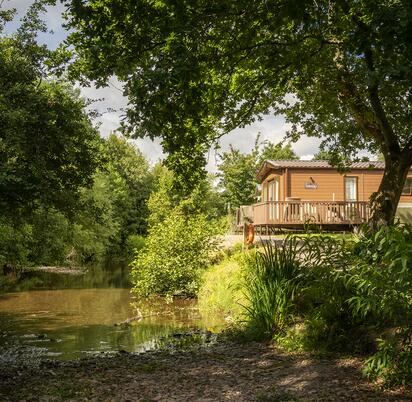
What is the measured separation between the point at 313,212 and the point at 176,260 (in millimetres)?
7932

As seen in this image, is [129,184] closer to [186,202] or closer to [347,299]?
[186,202]

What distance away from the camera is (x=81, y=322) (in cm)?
1522

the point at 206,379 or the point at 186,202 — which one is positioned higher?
the point at 186,202

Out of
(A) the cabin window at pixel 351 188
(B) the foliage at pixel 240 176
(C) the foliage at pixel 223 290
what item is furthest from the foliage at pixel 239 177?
(C) the foliage at pixel 223 290

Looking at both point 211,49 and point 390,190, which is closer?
point 211,49

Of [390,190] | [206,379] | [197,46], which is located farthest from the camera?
[390,190]

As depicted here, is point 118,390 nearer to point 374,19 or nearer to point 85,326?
point 374,19

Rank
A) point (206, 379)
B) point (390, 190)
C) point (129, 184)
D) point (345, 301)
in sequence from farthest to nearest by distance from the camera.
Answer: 1. point (129, 184)
2. point (390, 190)
3. point (206, 379)
4. point (345, 301)

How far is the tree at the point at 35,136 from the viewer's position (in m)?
9.57

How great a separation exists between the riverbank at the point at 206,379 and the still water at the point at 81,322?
3055mm

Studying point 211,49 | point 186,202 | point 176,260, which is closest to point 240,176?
point 186,202

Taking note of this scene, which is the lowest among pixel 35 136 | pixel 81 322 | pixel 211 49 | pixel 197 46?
pixel 81 322

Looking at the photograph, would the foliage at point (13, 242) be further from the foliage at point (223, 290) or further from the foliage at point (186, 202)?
the foliage at point (186, 202)

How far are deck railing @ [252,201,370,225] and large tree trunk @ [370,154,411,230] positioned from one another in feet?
34.3
